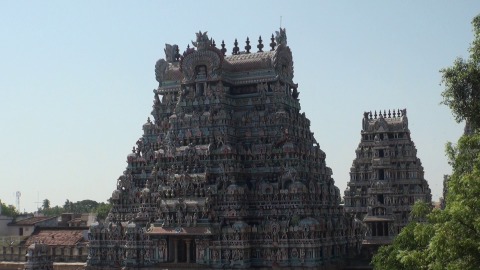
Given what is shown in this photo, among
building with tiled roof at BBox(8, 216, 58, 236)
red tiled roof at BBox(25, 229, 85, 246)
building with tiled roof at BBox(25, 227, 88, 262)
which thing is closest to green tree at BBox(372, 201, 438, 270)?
building with tiled roof at BBox(25, 227, 88, 262)

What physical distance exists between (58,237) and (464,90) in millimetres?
54151

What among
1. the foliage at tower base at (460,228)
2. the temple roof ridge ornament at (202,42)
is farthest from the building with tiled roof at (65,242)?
the foliage at tower base at (460,228)

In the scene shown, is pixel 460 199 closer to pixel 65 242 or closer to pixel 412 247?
pixel 412 247

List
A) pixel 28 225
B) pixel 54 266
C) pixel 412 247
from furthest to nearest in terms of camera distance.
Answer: pixel 28 225
pixel 54 266
pixel 412 247

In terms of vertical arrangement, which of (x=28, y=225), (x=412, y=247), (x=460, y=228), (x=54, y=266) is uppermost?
(x=28, y=225)

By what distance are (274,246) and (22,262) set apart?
32224 mm

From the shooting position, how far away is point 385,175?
69.7m

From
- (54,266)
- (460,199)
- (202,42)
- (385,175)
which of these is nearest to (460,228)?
(460,199)

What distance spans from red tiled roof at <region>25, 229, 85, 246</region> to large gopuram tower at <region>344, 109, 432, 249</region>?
29085mm

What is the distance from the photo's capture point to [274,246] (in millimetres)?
51625

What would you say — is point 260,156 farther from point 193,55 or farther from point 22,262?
point 22,262

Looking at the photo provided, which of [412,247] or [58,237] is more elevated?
[58,237]

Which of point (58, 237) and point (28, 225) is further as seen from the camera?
point (28, 225)

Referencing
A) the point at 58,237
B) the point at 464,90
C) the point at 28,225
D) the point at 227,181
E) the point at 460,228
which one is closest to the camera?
the point at 460,228
